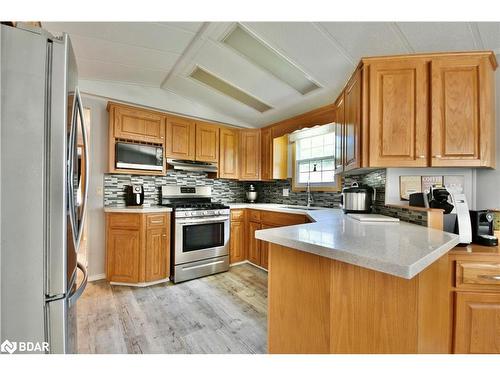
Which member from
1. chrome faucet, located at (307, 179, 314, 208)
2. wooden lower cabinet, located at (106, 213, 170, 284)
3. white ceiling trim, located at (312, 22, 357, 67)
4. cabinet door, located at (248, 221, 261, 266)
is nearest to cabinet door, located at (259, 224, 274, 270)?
cabinet door, located at (248, 221, 261, 266)

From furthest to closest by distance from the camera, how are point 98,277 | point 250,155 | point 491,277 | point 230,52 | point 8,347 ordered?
1. point 250,155
2. point 98,277
3. point 230,52
4. point 491,277
5. point 8,347

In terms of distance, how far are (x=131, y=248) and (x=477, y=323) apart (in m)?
3.00

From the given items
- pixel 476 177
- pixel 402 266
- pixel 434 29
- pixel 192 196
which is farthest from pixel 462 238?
pixel 192 196

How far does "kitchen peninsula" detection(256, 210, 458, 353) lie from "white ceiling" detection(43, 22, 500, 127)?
1436 millimetres

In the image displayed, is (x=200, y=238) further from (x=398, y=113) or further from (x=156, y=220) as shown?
(x=398, y=113)

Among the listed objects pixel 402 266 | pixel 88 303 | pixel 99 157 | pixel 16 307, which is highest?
pixel 99 157

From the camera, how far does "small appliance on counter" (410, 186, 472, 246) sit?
1.39 m

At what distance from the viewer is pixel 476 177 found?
172 centimetres

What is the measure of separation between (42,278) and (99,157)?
2.32 meters

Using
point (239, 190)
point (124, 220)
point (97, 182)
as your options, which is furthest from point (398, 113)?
point (97, 182)

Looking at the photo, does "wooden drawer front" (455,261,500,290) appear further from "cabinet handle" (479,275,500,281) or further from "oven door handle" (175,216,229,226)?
"oven door handle" (175,216,229,226)

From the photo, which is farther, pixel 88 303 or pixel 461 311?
pixel 88 303

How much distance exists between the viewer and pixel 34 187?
0.83m

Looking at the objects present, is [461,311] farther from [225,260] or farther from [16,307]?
[225,260]
